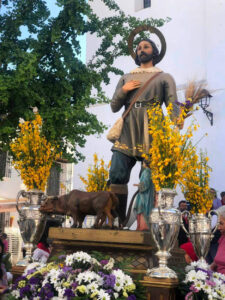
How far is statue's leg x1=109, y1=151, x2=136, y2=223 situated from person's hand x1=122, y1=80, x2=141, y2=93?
0.79 meters

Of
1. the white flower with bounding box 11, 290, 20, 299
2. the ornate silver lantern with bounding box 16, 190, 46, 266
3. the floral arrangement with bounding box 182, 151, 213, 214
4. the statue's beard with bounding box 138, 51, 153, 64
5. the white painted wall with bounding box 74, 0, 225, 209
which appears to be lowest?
the white flower with bounding box 11, 290, 20, 299

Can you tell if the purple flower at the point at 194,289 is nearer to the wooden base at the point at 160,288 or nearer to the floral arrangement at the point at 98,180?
the wooden base at the point at 160,288

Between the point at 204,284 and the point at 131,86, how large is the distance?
2662 mm

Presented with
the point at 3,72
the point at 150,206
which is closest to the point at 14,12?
the point at 3,72

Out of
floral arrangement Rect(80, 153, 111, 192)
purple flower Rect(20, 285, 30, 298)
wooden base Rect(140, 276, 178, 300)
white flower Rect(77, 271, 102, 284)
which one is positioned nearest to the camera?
white flower Rect(77, 271, 102, 284)

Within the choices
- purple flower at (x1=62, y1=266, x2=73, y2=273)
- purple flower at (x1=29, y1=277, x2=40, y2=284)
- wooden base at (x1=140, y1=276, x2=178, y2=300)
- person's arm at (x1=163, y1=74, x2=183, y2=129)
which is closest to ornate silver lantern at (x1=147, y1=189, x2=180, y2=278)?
wooden base at (x1=140, y1=276, x2=178, y2=300)

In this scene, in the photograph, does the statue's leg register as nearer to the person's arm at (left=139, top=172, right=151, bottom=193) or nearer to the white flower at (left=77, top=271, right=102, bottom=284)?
the person's arm at (left=139, top=172, right=151, bottom=193)

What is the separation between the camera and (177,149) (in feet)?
16.4

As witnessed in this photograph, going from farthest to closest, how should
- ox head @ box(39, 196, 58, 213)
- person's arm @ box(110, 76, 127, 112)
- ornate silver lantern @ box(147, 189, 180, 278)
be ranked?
person's arm @ box(110, 76, 127, 112) < ox head @ box(39, 196, 58, 213) < ornate silver lantern @ box(147, 189, 180, 278)

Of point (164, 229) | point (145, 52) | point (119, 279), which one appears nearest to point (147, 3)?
point (145, 52)

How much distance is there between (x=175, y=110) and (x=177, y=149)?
1245 mm

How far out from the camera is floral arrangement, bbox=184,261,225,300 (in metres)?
4.44

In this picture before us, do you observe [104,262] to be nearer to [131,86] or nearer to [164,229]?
[164,229]

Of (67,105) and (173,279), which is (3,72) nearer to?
(67,105)
